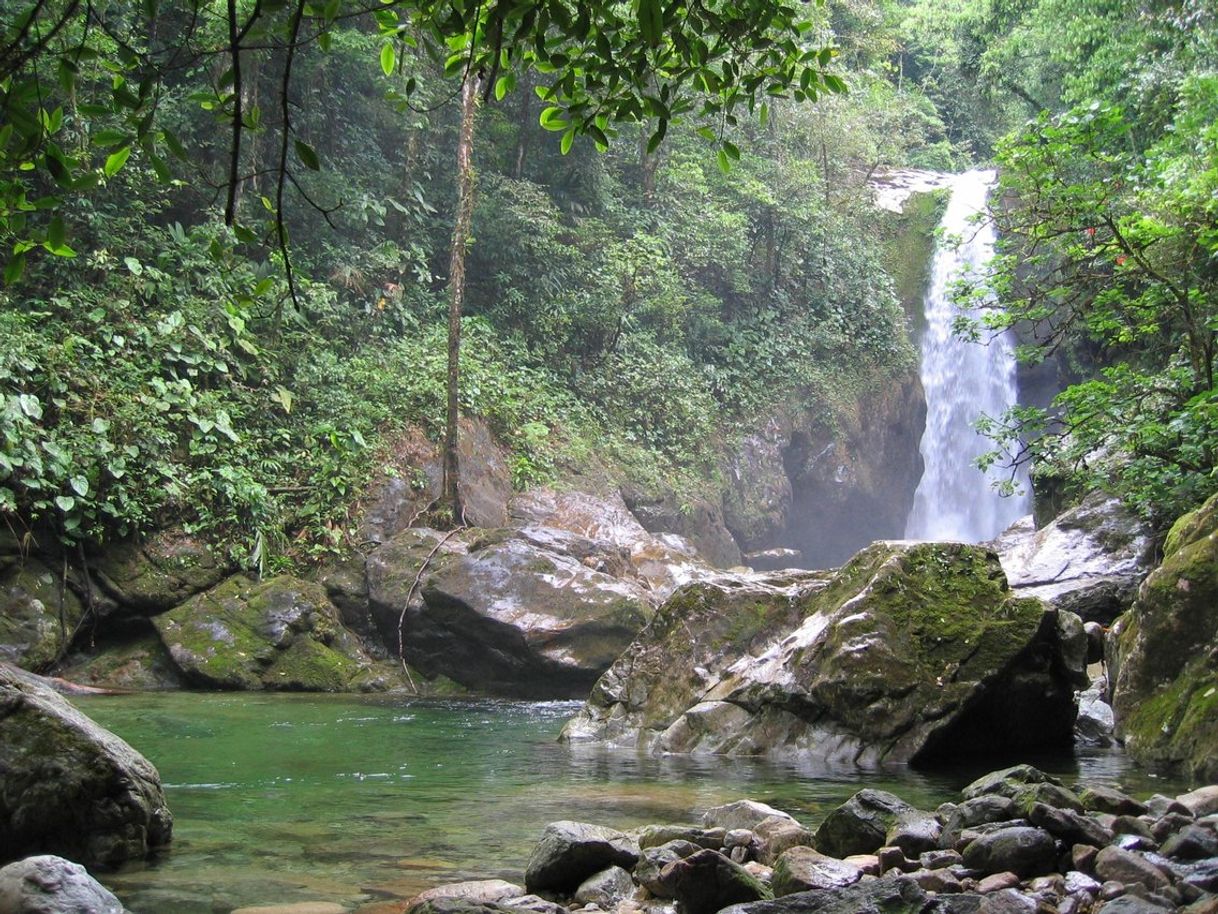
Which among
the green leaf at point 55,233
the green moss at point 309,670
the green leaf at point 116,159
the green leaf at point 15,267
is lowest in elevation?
the green moss at point 309,670

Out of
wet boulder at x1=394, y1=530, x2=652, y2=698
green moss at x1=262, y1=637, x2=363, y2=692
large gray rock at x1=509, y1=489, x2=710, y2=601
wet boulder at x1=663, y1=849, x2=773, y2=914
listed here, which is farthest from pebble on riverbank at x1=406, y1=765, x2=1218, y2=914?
large gray rock at x1=509, y1=489, x2=710, y2=601

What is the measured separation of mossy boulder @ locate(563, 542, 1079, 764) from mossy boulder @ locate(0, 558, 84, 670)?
581 centimetres

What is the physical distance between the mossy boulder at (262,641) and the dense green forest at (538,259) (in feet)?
2.59

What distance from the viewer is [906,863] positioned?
381 cm

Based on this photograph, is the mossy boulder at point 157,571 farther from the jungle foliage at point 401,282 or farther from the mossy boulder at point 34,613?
the mossy boulder at point 34,613

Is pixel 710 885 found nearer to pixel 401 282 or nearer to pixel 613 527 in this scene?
pixel 613 527

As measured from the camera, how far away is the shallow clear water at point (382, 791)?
416 cm

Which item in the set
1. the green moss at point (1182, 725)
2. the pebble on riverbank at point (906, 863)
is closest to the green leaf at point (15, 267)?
the pebble on riverbank at point (906, 863)

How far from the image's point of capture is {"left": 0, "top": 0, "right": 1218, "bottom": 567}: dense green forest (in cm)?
847

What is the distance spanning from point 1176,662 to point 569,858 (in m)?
4.39

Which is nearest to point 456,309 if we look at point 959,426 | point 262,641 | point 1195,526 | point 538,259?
point 538,259

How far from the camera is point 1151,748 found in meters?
6.30

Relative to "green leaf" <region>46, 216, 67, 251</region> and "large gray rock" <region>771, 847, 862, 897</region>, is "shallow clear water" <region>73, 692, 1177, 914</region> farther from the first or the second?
"green leaf" <region>46, 216, 67, 251</region>

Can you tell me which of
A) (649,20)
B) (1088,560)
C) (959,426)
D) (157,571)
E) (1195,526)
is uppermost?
(959,426)
